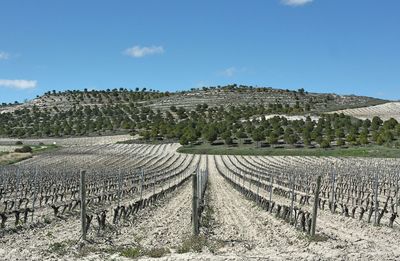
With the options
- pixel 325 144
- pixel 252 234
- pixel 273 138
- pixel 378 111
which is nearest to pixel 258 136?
pixel 273 138

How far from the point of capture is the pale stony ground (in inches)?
4589

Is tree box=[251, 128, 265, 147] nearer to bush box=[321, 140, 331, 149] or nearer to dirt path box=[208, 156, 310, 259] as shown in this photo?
bush box=[321, 140, 331, 149]

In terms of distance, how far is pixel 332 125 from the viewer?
330ft

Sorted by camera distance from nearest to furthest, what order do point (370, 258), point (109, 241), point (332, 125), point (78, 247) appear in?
point (370, 258)
point (78, 247)
point (109, 241)
point (332, 125)

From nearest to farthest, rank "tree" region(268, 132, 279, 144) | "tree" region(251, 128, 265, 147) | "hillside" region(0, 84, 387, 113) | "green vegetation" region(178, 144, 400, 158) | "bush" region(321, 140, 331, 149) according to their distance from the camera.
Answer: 1. "green vegetation" region(178, 144, 400, 158)
2. "bush" region(321, 140, 331, 149)
3. "tree" region(268, 132, 279, 144)
4. "tree" region(251, 128, 265, 147)
5. "hillside" region(0, 84, 387, 113)

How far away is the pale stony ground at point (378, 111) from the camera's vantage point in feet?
382

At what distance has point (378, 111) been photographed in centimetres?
12469

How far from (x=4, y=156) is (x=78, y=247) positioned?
64.4 meters

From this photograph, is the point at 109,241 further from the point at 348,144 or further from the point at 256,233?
the point at 348,144

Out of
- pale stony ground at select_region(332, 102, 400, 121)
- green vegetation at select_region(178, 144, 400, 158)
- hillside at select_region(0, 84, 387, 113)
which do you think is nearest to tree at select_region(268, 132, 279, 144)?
green vegetation at select_region(178, 144, 400, 158)

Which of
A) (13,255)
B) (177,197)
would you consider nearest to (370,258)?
(13,255)

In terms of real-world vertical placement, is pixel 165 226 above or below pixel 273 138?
below

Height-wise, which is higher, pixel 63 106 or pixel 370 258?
pixel 63 106

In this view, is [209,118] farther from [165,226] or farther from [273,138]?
[165,226]
